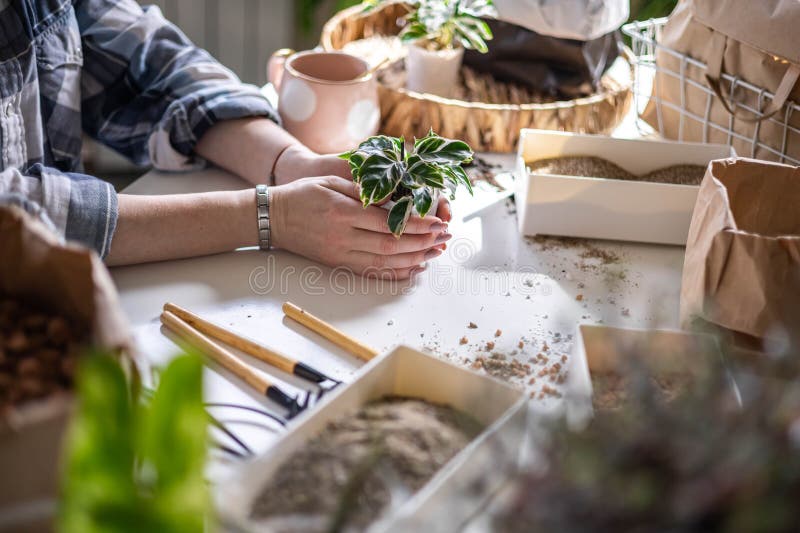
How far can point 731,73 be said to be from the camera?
1.19 m

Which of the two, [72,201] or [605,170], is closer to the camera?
[72,201]

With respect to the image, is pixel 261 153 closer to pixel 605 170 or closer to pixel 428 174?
pixel 428 174

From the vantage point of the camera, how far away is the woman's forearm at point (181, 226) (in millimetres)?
988

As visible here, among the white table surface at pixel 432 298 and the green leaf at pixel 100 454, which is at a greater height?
the green leaf at pixel 100 454

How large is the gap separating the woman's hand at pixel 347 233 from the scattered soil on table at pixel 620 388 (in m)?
0.31

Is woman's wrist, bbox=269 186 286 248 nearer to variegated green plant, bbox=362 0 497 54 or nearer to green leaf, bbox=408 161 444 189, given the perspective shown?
green leaf, bbox=408 161 444 189

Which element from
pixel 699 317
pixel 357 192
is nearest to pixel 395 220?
pixel 357 192

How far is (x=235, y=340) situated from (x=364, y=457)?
0.32 m

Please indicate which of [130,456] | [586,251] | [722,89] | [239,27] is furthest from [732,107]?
[239,27]

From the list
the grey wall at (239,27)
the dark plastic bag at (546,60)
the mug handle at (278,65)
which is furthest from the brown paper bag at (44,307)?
the grey wall at (239,27)

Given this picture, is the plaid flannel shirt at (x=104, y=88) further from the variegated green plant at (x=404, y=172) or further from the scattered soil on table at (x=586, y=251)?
the scattered soil on table at (x=586, y=251)

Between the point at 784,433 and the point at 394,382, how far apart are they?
35cm

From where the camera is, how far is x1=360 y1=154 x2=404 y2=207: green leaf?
954mm

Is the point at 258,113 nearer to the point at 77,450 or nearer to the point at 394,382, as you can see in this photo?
the point at 394,382
